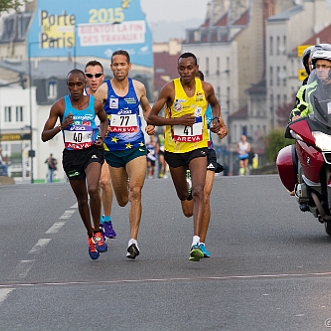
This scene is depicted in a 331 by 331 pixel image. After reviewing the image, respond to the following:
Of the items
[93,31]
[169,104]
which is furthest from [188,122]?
[93,31]

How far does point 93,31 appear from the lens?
136875mm

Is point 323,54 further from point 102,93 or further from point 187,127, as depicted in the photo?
point 102,93

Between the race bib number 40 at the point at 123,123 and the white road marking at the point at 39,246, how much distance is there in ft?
4.33

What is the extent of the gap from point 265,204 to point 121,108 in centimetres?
550

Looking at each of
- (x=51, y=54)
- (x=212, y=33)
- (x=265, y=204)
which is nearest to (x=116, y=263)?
(x=265, y=204)

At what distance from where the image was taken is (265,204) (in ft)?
Answer: 55.2

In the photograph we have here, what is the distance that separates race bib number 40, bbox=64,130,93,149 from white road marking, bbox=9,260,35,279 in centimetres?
107

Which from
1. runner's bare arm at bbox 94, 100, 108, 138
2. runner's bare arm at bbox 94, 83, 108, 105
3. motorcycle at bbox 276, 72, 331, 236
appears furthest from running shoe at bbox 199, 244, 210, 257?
runner's bare arm at bbox 94, 83, 108, 105

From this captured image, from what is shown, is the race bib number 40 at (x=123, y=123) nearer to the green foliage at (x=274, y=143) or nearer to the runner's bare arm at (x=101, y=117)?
the runner's bare arm at (x=101, y=117)

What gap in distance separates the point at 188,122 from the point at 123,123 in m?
1.01

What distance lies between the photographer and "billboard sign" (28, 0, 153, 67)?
13675 centimetres

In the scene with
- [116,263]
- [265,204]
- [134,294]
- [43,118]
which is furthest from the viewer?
[43,118]

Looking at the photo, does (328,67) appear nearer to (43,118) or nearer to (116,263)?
(116,263)

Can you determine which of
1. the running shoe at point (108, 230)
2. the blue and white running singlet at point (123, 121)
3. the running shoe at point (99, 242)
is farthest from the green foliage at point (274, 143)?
the running shoe at point (99, 242)
